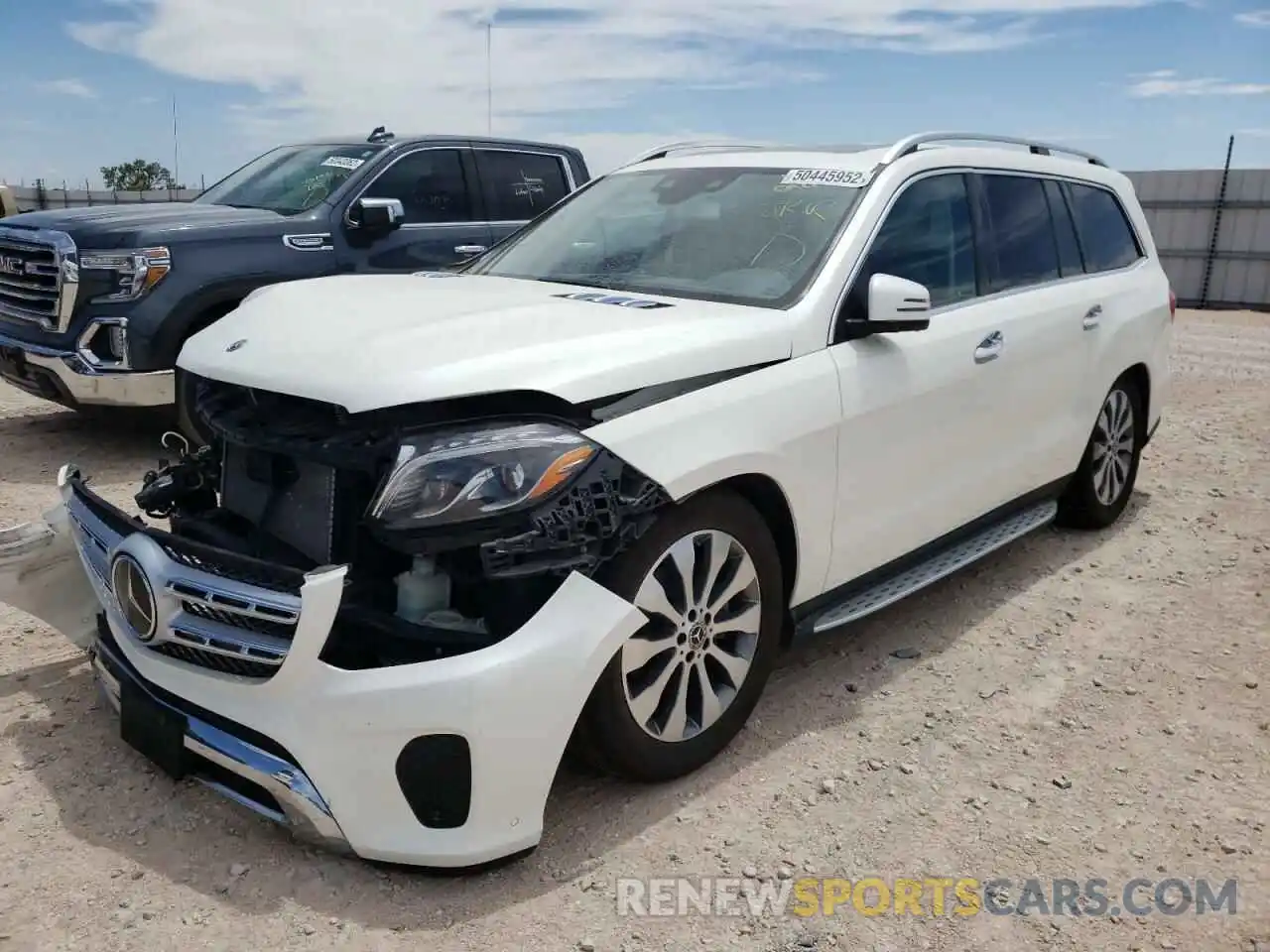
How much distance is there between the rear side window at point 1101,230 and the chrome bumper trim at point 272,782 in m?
4.17

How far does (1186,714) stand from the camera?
3758 mm

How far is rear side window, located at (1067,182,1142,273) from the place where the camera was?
5.13 metres

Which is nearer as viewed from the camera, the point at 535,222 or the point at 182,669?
the point at 182,669

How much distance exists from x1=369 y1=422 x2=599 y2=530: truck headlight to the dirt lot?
0.93 m

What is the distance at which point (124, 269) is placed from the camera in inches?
246

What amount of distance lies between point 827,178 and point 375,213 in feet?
13.1

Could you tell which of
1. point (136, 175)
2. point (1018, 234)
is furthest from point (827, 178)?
point (136, 175)

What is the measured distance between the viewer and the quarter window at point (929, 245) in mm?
3633

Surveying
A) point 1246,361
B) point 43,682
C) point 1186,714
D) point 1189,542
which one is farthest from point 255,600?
point 1246,361

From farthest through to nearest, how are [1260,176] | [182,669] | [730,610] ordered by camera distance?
[1260,176]
[730,610]
[182,669]

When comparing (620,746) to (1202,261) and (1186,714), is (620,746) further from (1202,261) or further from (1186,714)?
(1202,261)

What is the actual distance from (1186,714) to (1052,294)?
6.03ft

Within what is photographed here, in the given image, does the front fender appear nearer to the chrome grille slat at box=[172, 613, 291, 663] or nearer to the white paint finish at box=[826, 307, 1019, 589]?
the chrome grille slat at box=[172, 613, 291, 663]

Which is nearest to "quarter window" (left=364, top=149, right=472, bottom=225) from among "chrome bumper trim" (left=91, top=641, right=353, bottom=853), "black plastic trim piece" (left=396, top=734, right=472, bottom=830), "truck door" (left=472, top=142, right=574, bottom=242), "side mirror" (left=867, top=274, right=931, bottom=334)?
"truck door" (left=472, top=142, right=574, bottom=242)
